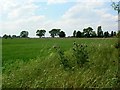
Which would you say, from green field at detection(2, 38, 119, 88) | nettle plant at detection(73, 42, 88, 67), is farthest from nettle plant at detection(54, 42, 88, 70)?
green field at detection(2, 38, 119, 88)

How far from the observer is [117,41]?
12.3 m

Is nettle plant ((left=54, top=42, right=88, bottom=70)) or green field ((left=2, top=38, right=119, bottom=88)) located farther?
nettle plant ((left=54, top=42, right=88, bottom=70))

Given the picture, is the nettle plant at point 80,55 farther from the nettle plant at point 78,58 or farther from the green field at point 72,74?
the green field at point 72,74

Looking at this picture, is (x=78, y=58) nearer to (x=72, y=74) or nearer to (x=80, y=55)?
(x=80, y=55)

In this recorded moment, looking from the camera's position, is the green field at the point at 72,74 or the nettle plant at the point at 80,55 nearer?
the green field at the point at 72,74

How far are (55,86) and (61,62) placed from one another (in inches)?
86.0

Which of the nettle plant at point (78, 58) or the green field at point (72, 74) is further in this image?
the nettle plant at point (78, 58)

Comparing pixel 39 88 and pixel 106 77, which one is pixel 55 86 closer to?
pixel 39 88

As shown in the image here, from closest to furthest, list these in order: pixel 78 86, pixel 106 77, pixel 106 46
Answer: pixel 78 86 < pixel 106 77 < pixel 106 46

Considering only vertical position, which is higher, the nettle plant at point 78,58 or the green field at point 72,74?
the nettle plant at point 78,58

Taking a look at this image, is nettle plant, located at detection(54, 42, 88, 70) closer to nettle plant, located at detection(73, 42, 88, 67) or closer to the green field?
nettle plant, located at detection(73, 42, 88, 67)

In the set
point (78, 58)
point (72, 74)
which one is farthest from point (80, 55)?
point (72, 74)

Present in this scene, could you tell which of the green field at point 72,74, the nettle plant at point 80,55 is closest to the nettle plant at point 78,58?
the nettle plant at point 80,55

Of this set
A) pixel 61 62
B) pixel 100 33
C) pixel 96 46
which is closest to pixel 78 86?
pixel 61 62
